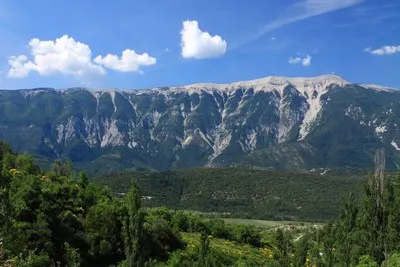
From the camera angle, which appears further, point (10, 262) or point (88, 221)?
point (88, 221)

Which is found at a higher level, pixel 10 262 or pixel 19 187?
pixel 10 262

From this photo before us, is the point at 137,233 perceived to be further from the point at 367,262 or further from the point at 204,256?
the point at 367,262

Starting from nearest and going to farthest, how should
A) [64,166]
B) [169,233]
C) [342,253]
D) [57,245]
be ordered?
[57,245] < [342,253] < [169,233] < [64,166]

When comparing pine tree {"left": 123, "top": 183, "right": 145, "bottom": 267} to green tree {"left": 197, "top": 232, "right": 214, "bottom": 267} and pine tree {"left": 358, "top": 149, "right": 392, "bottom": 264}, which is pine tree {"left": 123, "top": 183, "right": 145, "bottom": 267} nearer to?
green tree {"left": 197, "top": 232, "right": 214, "bottom": 267}

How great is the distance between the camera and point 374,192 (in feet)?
166

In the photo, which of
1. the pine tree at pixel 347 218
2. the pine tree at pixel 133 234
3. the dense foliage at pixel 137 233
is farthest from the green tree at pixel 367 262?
the pine tree at pixel 133 234

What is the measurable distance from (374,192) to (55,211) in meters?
36.7

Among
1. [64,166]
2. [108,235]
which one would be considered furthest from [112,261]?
[64,166]

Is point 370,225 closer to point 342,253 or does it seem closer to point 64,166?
point 342,253

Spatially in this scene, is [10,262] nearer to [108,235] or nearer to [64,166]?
[108,235]

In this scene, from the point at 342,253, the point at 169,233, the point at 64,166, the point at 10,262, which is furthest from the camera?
the point at 64,166

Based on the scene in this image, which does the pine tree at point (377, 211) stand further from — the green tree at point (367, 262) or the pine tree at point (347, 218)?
the pine tree at point (347, 218)

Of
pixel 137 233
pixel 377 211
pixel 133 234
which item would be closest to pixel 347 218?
pixel 377 211

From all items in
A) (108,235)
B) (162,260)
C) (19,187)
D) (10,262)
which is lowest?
(162,260)
